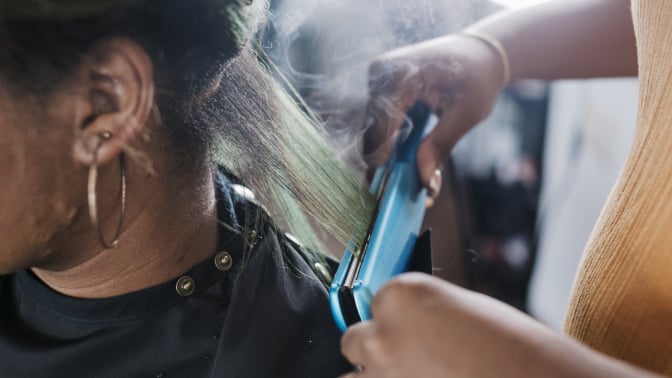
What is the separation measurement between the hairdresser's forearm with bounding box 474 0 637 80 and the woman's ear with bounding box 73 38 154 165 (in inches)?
25.5

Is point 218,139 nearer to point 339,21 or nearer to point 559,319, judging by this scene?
point 339,21

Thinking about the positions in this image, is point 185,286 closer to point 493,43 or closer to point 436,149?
point 436,149

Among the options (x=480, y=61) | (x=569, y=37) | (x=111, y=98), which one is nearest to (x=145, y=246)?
(x=111, y=98)

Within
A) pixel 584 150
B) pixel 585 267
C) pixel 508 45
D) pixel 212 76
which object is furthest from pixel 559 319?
pixel 212 76

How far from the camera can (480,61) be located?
1.08 m

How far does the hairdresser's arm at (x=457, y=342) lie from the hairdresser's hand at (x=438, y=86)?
0.54 meters

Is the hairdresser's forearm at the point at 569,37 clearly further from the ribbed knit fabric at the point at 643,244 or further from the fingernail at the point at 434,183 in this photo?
the ribbed knit fabric at the point at 643,244

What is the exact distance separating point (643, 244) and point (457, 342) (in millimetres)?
275

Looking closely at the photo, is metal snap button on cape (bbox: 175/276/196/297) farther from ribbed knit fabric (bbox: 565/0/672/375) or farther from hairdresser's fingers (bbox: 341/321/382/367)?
ribbed knit fabric (bbox: 565/0/672/375)

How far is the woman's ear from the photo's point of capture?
642mm

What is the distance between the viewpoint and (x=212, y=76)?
74cm

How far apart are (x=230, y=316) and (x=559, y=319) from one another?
7.64ft

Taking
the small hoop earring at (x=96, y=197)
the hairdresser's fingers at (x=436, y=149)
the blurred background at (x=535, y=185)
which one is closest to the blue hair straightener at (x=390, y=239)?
the hairdresser's fingers at (x=436, y=149)

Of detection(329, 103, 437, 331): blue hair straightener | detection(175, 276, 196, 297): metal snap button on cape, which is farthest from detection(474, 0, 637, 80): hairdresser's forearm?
detection(175, 276, 196, 297): metal snap button on cape
